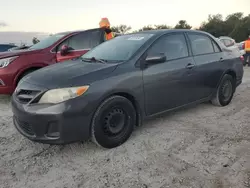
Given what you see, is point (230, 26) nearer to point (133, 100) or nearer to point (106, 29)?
point (106, 29)

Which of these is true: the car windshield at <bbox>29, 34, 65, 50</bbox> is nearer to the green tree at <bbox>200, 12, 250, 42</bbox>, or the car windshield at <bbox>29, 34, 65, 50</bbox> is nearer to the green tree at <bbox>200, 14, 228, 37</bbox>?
the green tree at <bbox>200, 12, 250, 42</bbox>

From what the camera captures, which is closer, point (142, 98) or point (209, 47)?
point (142, 98)

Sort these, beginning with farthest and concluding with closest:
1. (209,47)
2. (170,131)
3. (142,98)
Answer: (209,47)
(170,131)
(142,98)

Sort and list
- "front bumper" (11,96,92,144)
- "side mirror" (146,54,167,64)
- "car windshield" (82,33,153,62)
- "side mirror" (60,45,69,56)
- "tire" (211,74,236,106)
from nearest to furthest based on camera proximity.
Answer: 1. "front bumper" (11,96,92,144)
2. "side mirror" (146,54,167,64)
3. "car windshield" (82,33,153,62)
4. "tire" (211,74,236,106)
5. "side mirror" (60,45,69,56)

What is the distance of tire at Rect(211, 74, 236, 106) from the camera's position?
A: 17.0ft

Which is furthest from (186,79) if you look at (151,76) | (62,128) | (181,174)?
(62,128)

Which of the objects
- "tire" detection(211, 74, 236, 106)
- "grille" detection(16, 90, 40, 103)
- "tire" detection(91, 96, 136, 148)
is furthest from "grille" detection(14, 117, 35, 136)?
"tire" detection(211, 74, 236, 106)

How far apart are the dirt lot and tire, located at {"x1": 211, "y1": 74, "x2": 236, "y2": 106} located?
886mm

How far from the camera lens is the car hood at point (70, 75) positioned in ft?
10.6

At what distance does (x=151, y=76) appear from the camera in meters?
3.82

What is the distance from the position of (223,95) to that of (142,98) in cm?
230

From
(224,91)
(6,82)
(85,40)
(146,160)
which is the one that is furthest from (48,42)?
(146,160)

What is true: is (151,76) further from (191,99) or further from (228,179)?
(228,179)

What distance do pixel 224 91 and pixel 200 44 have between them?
3.71ft
